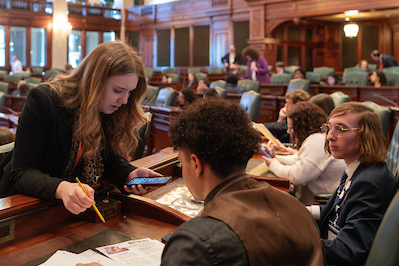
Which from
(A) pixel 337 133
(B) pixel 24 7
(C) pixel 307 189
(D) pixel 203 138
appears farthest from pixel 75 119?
(B) pixel 24 7

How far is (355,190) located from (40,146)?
115cm

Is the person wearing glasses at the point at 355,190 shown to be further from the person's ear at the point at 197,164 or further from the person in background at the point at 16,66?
the person in background at the point at 16,66

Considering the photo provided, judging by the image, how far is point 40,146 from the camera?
139 centimetres

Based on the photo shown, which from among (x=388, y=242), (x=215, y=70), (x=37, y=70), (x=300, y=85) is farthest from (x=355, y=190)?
(x=37, y=70)

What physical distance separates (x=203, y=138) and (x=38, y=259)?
25.9 inches

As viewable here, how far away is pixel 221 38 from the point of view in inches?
526

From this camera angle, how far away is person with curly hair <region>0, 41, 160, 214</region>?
53.8 inches

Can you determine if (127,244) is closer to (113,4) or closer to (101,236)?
(101,236)

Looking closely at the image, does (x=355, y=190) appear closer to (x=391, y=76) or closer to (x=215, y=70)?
(x=391, y=76)

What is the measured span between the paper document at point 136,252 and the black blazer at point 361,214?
58 centimetres

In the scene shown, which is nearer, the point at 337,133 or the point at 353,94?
the point at 337,133

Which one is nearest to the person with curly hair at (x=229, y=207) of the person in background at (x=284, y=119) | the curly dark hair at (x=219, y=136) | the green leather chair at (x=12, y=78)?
the curly dark hair at (x=219, y=136)

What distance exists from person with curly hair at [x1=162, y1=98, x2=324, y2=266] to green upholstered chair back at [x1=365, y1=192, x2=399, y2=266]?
0.68 feet

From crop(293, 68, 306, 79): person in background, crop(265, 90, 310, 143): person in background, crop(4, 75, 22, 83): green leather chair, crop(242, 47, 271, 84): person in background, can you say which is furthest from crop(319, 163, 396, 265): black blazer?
crop(4, 75, 22, 83): green leather chair
